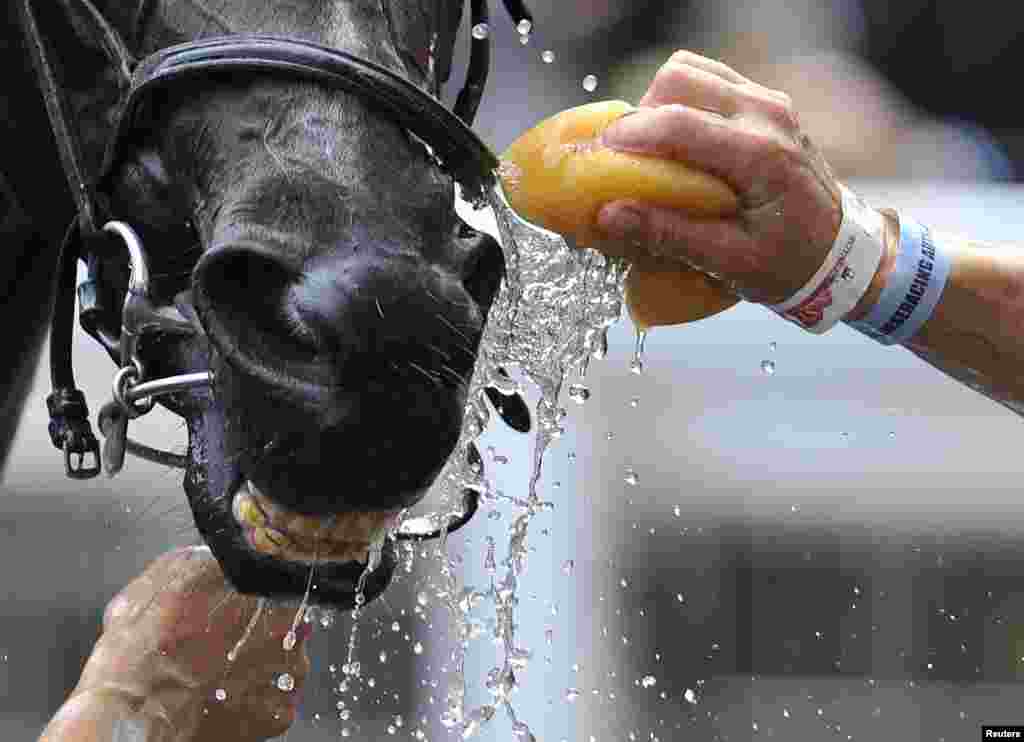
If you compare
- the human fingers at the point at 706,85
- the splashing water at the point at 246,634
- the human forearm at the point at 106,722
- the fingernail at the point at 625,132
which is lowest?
the human forearm at the point at 106,722

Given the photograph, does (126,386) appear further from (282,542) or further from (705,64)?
(705,64)

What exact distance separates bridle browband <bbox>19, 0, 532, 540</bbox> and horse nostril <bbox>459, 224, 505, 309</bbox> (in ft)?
0.17

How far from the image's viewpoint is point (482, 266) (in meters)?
1.27

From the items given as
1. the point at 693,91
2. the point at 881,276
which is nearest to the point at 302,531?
the point at 693,91

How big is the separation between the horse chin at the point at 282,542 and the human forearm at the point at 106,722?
28cm

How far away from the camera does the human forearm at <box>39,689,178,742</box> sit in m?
1.50

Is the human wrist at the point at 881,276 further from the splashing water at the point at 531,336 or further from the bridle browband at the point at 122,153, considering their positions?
the bridle browband at the point at 122,153

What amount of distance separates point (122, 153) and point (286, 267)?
27 centimetres

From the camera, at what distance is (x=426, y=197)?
1239mm

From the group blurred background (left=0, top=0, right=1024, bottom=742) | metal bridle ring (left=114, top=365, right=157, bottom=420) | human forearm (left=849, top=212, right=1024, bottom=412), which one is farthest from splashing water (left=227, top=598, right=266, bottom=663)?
blurred background (left=0, top=0, right=1024, bottom=742)

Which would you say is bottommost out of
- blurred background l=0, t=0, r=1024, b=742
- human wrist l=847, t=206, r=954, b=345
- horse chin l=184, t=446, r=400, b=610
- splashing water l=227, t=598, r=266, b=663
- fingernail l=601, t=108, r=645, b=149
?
blurred background l=0, t=0, r=1024, b=742

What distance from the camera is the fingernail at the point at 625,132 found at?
1.33 m

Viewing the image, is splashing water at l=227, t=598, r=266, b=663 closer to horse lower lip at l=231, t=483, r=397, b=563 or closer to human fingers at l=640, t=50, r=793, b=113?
horse lower lip at l=231, t=483, r=397, b=563

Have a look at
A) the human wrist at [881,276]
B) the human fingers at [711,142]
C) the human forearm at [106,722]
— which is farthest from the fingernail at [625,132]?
the human forearm at [106,722]
